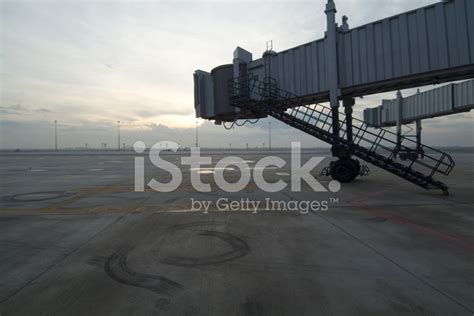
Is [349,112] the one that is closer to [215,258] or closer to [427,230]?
[427,230]

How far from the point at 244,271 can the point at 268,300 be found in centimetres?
92

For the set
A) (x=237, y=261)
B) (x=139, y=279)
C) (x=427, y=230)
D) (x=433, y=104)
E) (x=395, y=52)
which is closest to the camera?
(x=139, y=279)

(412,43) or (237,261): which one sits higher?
(412,43)

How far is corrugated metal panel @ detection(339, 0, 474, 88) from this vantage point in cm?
1074

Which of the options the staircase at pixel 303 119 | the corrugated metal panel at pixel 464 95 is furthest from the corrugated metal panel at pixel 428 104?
the staircase at pixel 303 119

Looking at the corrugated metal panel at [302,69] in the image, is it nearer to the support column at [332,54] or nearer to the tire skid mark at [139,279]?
the support column at [332,54]

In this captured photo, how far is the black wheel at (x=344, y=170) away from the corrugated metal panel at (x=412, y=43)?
4.54 metres

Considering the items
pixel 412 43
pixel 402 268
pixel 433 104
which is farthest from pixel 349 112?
pixel 433 104

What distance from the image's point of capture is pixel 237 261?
193 inches

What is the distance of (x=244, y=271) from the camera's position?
4488mm

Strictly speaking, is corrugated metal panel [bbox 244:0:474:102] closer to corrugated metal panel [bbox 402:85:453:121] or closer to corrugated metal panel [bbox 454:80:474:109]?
corrugated metal panel [bbox 454:80:474:109]

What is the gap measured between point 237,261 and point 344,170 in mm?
12205

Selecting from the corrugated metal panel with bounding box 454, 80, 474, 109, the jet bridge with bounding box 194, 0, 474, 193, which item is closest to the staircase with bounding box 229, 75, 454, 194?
the jet bridge with bounding box 194, 0, 474, 193

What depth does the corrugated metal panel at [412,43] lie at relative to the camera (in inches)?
423
